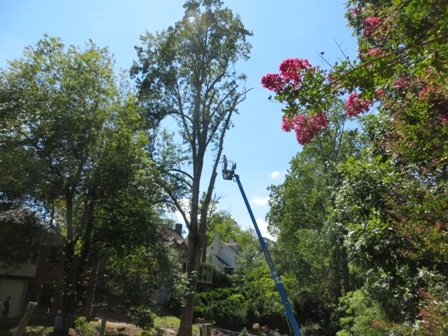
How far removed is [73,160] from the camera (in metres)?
14.5

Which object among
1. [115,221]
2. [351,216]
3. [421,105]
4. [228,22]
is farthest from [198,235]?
[421,105]

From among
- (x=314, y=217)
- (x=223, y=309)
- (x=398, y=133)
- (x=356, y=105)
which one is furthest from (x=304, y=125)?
(x=223, y=309)

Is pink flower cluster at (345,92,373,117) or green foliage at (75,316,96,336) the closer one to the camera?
pink flower cluster at (345,92,373,117)

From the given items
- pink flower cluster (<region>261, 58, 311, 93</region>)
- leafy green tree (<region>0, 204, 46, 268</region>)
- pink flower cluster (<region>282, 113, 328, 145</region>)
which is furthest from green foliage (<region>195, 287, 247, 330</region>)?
pink flower cluster (<region>261, 58, 311, 93</region>)

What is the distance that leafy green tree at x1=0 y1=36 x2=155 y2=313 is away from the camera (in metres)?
14.1

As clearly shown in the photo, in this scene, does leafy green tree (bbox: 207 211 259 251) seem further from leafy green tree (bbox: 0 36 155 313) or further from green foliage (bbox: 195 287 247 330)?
leafy green tree (bbox: 0 36 155 313)

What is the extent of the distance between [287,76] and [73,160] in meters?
12.5

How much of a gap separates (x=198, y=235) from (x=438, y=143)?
17.6m

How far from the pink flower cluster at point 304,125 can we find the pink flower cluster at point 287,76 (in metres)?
0.74

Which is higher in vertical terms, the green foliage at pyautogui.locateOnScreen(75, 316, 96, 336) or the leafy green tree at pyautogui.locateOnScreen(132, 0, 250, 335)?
the leafy green tree at pyautogui.locateOnScreen(132, 0, 250, 335)

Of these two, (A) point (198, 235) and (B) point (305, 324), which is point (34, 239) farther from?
(B) point (305, 324)

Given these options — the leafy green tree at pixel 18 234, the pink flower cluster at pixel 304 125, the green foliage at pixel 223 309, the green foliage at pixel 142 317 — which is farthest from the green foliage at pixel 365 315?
the green foliage at pixel 223 309

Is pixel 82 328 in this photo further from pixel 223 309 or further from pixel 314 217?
pixel 314 217

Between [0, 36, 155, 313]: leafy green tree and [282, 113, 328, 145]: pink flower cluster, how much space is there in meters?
10.8
